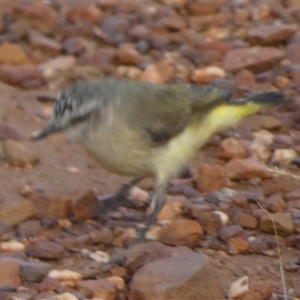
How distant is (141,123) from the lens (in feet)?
19.5

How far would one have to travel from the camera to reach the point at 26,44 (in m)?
8.59

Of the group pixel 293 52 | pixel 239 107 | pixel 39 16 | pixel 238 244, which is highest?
pixel 239 107

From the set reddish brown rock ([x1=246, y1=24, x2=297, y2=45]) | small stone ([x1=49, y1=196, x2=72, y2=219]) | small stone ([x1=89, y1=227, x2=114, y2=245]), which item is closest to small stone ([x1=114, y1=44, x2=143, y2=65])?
reddish brown rock ([x1=246, y1=24, x2=297, y2=45])

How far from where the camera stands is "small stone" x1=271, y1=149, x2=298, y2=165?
22.5 feet

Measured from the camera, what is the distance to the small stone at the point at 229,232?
18.6ft

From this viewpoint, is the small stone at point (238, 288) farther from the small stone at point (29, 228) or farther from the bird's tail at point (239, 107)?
the bird's tail at point (239, 107)

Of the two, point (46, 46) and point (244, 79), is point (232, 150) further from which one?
point (46, 46)

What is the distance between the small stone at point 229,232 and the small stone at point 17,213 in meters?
1.16

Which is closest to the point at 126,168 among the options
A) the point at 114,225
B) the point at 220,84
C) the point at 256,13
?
the point at 114,225

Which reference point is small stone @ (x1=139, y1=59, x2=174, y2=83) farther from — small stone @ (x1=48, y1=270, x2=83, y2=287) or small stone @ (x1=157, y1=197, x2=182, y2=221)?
small stone @ (x1=48, y1=270, x2=83, y2=287)

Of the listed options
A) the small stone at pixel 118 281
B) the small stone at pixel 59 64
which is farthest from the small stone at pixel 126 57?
the small stone at pixel 118 281

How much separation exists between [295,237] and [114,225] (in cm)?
113

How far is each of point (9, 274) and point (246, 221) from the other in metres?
1.62

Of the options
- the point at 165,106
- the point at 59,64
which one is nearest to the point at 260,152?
the point at 165,106
